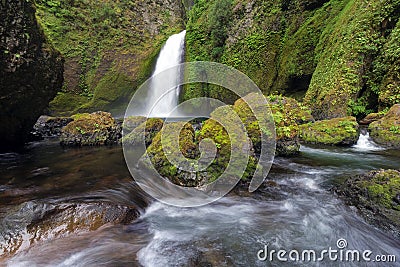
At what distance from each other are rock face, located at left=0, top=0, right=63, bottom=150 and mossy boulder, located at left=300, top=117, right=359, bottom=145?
8460 mm

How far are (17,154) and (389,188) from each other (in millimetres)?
9055

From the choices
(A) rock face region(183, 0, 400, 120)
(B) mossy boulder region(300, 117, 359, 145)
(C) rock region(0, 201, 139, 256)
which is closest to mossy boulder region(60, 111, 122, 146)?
(C) rock region(0, 201, 139, 256)

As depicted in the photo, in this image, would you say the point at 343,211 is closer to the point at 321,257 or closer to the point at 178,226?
the point at 321,257

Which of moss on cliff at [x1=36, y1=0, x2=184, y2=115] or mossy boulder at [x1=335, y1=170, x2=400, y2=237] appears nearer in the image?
mossy boulder at [x1=335, y1=170, x2=400, y2=237]

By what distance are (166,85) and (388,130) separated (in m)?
16.4

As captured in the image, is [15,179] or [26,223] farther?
[15,179]

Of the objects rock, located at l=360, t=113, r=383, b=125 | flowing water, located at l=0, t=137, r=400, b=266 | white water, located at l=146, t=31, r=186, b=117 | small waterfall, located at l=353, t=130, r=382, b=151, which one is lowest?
flowing water, located at l=0, t=137, r=400, b=266

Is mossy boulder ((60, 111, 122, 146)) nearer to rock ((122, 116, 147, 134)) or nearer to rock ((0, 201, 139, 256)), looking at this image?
rock ((122, 116, 147, 134))

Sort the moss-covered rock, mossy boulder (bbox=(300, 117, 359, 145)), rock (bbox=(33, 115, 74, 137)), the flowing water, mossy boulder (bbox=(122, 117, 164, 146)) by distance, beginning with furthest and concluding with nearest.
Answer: rock (bbox=(33, 115, 74, 137)) → mossy boulder (bbox=(122, 117, 164, 146)) → mossy boulder (bbox=(300, 117, 359, 145)) → the moss-covered rock → the flowing water

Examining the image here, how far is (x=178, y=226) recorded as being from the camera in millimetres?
3477

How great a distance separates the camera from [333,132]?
328 inches

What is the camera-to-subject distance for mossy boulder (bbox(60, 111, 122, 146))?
354 inches

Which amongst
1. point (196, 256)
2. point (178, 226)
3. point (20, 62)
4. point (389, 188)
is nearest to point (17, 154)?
point (20, 62)

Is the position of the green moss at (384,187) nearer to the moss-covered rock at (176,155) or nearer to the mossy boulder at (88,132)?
the moss-covered rock at (176,155)
